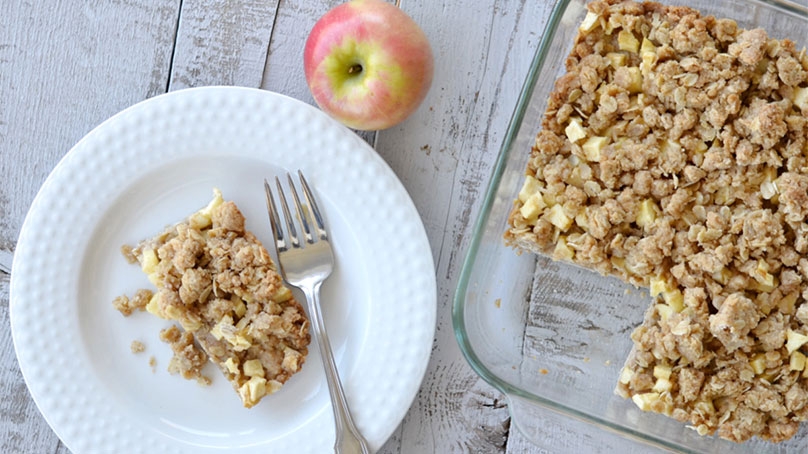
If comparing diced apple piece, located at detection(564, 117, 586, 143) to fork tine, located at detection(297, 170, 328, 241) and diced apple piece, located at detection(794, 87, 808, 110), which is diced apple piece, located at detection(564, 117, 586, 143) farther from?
fork tine, located at detection(297, 170, 328, 241)

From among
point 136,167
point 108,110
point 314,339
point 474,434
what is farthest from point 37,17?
point 474,434

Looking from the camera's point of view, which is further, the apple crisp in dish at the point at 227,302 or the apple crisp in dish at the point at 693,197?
the apple crisp in dish at the point at 227,302

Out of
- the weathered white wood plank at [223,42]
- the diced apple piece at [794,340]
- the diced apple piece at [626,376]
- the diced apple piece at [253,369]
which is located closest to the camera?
the diced apple piece at [794,340]

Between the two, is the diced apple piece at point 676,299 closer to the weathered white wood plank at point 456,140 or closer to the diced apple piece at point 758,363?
the diced apple piece at point 758,363

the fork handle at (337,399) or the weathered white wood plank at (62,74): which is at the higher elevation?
the weathered white wood plank at (62,74)

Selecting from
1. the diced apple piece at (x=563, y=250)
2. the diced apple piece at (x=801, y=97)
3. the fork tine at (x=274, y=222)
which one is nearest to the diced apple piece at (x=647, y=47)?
the diced apple piece at (x=801, y=97)

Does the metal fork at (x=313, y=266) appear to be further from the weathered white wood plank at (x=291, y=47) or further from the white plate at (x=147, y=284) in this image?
the weathered white wood plank at (x=291, y=47)

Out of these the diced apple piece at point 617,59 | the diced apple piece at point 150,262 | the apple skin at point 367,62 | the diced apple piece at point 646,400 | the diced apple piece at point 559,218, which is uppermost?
the diced apple piece at point 617,59

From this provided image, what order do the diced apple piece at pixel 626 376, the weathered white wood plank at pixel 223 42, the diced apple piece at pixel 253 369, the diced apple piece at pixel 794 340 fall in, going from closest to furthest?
the diced apple piece at pixel 794 340
the diced apple piece at pixel 626 376
the diced apple piece at pixel 253 369
the weathered white wood plank at pixel 223 42
